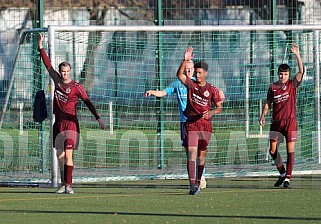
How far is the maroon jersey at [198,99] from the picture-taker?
46.8 feet

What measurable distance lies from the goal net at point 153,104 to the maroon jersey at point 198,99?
325 cm

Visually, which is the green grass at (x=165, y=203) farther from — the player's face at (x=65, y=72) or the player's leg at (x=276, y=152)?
the player's face at (x=65, y=72)

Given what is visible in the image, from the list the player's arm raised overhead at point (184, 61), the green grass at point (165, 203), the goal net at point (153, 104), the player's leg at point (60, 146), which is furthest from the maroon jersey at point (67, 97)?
the goal net at point (153, 104)

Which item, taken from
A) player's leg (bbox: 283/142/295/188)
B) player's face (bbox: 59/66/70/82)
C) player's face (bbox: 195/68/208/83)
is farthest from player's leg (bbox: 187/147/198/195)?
player's face (bbox: 59/66/70/82)

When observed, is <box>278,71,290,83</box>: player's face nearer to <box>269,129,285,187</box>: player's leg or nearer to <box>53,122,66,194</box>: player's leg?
<box>269,129,285,187</box>: player's leg

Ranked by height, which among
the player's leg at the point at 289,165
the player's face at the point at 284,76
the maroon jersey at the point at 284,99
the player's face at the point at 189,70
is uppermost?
the player's face at the point at 189,70

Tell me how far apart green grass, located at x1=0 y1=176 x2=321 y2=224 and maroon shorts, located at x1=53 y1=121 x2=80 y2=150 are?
30.0 inches

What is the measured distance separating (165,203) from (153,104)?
19.9ft

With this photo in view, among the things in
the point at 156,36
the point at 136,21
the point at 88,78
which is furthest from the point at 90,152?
the point at 136,21

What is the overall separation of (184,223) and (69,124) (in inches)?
183

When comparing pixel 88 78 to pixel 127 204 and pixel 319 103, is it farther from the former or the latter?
pixel 127 204

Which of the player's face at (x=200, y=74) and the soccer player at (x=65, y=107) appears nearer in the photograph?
the player's face at (x=200, y=74)

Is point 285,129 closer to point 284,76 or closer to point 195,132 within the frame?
point 284,76

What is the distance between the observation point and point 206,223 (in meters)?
10.6
